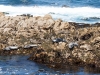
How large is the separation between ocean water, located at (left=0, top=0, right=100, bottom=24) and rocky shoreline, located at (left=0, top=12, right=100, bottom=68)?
1434cm

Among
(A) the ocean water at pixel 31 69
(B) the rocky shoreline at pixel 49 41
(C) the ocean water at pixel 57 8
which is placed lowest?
(C) the ocean water at pixel 57 8

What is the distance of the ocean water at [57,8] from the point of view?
169 ft

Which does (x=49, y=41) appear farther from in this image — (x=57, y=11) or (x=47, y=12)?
(x=57, y=11)

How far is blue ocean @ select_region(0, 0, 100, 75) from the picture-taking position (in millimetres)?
26297

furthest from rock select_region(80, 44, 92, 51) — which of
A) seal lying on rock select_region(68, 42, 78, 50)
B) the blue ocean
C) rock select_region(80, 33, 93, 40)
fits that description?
rock select_region(80, 33, 93, 40)

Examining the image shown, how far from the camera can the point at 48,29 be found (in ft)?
112

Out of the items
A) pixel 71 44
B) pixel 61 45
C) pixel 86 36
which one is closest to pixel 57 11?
pixel 86 36

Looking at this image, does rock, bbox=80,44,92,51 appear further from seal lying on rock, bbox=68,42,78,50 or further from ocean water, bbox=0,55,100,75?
ocean water, bbox=0,55,100,75

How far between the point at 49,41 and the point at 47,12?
81.2 ft

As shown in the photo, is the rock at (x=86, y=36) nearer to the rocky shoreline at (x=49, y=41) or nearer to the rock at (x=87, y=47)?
the rocky shoreline at (x=49, y=41)

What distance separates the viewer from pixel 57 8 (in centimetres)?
6031

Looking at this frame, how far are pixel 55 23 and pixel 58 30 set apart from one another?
34.9 inches

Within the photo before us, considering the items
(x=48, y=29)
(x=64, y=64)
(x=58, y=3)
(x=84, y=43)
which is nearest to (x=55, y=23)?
(x=48, y=29)

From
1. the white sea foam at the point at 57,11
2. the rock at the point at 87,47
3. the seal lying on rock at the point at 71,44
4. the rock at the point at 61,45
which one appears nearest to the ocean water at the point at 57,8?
the white sea foam at the point at 57,11
